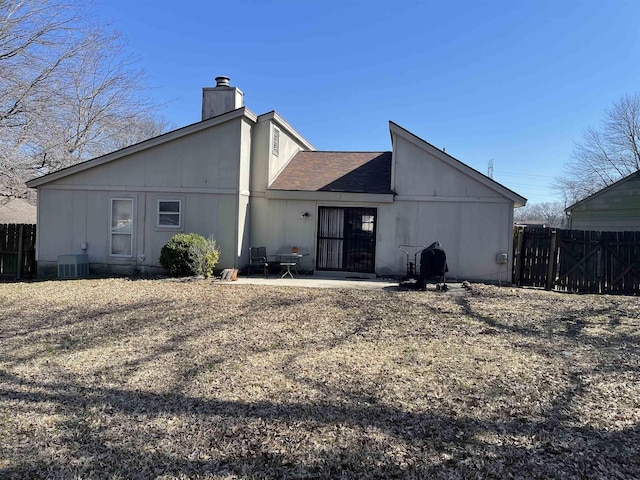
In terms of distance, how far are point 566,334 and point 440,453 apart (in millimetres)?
4540

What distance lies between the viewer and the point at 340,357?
5.41 meters

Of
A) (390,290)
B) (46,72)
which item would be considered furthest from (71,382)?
(46,72)

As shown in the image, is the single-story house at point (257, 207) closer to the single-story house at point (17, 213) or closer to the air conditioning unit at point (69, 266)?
the air conditioning unit at point (69, 266)

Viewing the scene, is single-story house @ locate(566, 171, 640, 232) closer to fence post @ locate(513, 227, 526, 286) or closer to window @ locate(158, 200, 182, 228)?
fence post @ locate(513, 227, 526, 286)

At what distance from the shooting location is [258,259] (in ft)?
41.8

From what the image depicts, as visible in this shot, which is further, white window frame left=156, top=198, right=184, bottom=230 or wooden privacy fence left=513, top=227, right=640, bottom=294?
white window frame left=156, top=198, right=184, bottom=230

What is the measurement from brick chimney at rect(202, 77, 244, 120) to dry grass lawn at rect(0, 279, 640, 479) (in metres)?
8.31

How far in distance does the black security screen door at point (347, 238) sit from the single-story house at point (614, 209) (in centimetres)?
946

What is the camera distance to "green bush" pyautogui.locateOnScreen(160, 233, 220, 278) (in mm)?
11297

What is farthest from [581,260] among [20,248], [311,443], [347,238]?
[20,248]

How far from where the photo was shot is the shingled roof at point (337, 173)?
12.9 m

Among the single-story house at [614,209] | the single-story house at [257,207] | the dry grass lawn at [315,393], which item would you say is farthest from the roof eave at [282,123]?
the single-story house at [614,209]

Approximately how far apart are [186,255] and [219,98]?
580cm

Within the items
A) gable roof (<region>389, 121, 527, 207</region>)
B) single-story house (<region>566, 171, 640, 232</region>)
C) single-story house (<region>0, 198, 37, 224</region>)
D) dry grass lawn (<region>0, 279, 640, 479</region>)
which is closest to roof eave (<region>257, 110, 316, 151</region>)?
gable roof (<region>389, 121, 527, 207</region>)
